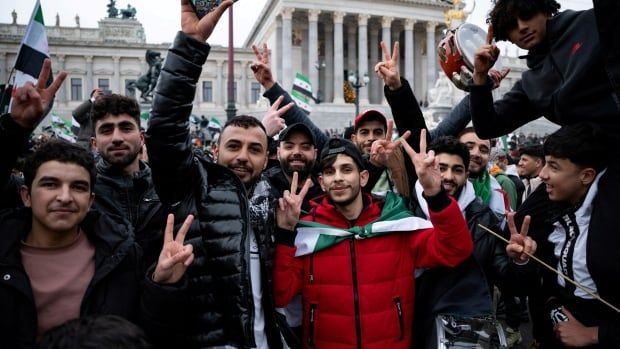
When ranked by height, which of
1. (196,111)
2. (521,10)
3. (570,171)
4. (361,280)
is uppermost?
(196,111)

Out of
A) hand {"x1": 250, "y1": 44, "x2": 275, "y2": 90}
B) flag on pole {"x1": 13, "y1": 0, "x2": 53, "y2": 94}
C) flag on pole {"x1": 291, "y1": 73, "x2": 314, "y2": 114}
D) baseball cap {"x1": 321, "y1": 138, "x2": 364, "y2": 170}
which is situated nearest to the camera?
baseball cap {"x1": 321, "y1": 138, "x2": 364, "y2": 170}

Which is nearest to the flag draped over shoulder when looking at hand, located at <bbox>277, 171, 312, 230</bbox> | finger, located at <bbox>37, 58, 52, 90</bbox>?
hand, located at <bbox>277, 171, 312, 230</bbox>

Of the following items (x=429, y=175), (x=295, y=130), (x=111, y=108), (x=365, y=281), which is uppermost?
(x=111, y=108)

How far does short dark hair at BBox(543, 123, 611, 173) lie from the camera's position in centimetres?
206

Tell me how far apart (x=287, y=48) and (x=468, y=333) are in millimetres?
39492

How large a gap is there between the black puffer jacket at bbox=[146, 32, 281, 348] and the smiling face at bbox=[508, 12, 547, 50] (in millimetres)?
1583

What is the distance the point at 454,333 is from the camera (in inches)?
96.1

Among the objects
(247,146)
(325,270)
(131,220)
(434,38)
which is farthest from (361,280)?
(434,38)

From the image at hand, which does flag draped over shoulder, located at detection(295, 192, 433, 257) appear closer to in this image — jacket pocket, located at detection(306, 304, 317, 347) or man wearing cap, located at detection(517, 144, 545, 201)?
jacket pocket, located at detection(306, 304, 317, 347)

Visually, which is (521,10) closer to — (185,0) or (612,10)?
(612,10)

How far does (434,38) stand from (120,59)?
107 feet

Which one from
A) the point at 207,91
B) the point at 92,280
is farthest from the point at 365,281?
the point at 207,91

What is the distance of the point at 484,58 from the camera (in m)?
2.61

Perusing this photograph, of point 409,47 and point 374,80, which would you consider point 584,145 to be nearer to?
point 409,47
